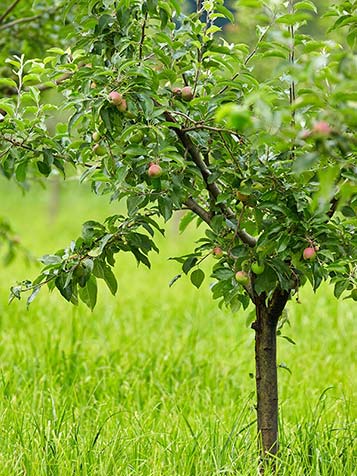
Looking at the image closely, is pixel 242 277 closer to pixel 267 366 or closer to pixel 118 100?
pixel 267 366

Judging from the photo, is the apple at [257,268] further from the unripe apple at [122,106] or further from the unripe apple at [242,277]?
the unripe apple at [122,106]

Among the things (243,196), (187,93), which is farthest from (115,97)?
(243,196)

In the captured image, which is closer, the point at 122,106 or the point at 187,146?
the point at 122,106

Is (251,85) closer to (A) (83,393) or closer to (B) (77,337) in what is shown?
(A) (83,393)

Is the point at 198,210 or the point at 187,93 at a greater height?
the point at 187,93

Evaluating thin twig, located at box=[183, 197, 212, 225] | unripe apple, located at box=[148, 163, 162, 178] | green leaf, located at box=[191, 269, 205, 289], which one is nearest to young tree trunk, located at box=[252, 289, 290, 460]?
green leaf, located at box=[191, 269, 205, 289]

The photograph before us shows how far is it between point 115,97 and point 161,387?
5.77ft

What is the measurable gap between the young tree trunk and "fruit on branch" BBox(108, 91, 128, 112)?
68cm

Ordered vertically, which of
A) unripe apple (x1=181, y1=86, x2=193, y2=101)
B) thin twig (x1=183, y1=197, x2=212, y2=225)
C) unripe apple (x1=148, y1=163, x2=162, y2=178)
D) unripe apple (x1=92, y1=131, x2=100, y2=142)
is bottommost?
unripe apple (x1=148, y1=163, x2=162, y2=178)

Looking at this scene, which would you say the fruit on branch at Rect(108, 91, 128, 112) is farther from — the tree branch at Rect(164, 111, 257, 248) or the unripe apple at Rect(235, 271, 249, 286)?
the unripe apple at Rect(235, 271, 249, 286)

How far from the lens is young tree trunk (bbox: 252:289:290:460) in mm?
2067

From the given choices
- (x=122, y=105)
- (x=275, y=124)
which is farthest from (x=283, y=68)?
(x=122, y=105)

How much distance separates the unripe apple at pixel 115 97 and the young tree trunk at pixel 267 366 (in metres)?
0.71

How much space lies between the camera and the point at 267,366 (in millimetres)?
2078
